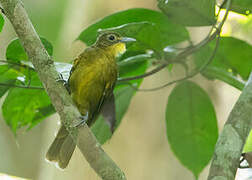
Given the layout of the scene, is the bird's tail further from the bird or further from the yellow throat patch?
the yellow throat patch

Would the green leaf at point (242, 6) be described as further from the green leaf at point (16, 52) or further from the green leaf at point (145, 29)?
the green leaf at point (16, 52)

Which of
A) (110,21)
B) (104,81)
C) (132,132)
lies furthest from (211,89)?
(110,21)

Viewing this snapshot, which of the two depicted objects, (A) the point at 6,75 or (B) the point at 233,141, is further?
(A) the point at 6,75

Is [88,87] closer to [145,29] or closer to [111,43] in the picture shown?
[111,43]

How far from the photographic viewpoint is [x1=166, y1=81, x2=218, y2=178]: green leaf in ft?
9.13

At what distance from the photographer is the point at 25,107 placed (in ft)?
8.84

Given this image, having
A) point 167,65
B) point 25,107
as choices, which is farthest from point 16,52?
point 167,65

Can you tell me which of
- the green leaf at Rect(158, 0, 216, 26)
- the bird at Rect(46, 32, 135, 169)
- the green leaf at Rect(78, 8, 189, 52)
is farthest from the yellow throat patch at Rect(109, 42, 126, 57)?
the green leaf at Rect(158, 0, 216, 26)

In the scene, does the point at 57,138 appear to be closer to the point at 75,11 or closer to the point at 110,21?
the point at 110,21

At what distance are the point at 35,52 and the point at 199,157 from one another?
1256 millimetres

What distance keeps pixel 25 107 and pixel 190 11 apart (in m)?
1.10

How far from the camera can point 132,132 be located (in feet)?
14.4

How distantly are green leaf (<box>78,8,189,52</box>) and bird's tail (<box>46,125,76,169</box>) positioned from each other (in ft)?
2.46

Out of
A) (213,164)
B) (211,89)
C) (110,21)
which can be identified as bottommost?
(211,89)
